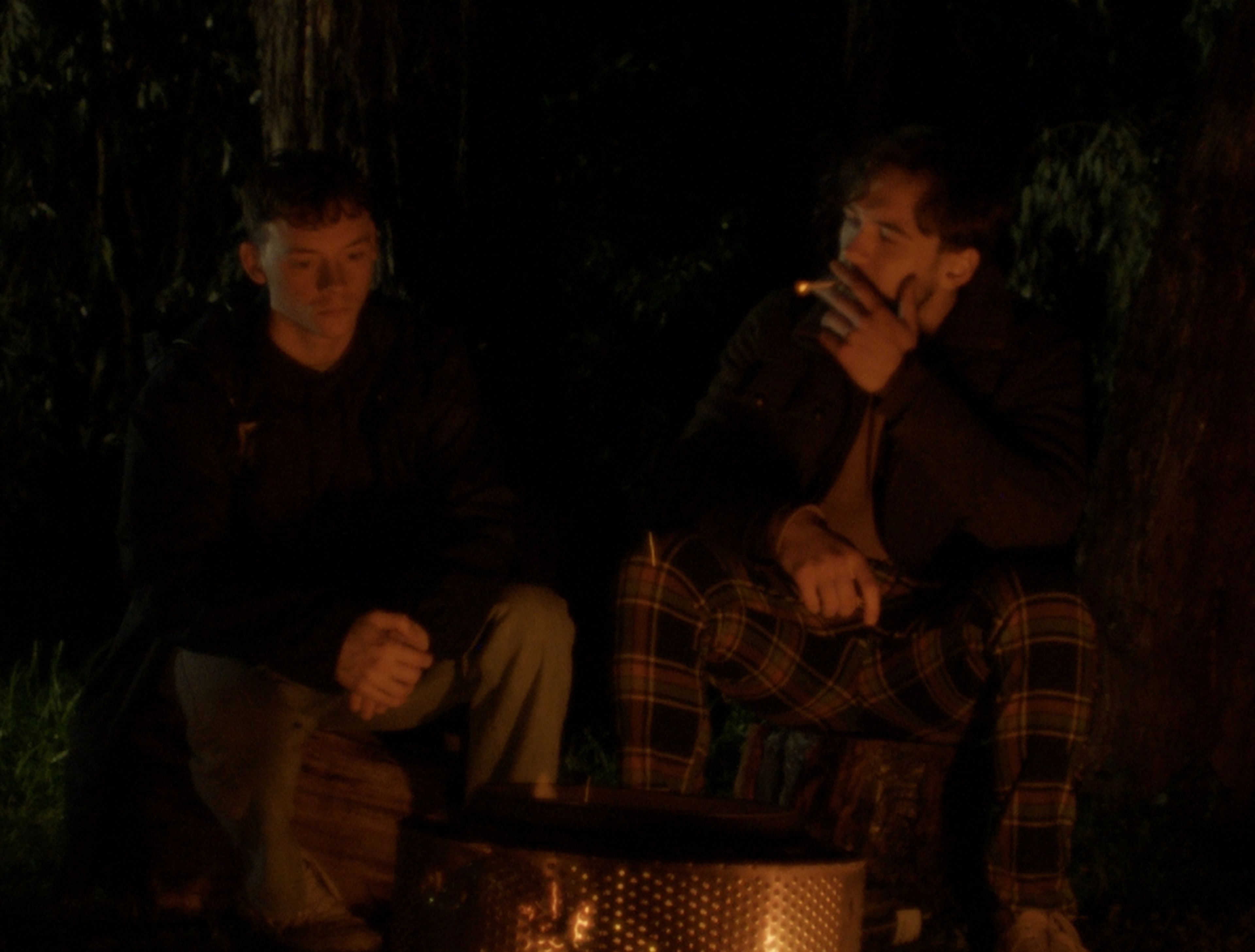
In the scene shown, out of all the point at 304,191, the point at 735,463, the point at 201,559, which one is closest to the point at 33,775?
the point at 201,559

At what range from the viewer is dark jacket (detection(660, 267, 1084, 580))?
336 centimetres

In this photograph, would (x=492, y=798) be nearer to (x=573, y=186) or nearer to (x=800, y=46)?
(x=573, y=186)

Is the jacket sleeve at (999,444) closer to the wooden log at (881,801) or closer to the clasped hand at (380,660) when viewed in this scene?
the wooden log at (881,801)

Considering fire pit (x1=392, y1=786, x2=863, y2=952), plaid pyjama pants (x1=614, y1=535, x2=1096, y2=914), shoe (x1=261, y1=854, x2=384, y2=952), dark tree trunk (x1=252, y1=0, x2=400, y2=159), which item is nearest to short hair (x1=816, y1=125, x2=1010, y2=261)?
plaid pyjama pants (x1=614, y1=535, x2=1096, y2=914)

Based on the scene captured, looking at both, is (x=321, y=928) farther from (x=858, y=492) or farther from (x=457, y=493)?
(x=858, y=492)

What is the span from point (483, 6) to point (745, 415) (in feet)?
5.33

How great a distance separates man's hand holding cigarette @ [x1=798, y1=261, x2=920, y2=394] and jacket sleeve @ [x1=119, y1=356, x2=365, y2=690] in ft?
3.92

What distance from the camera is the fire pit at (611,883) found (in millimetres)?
2299

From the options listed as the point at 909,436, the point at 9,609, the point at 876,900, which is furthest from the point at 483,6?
the point at 9,609

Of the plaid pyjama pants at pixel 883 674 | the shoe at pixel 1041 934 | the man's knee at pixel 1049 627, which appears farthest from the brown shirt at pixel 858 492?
the shoe at pixel 1041 934

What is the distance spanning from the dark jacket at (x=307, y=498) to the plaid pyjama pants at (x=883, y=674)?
457 millimetres

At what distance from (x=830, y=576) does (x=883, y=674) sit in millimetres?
471

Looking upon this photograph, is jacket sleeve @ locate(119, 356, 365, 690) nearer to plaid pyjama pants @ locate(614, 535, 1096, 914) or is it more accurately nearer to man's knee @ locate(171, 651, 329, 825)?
man's knee @ locate(171, 651, 329, 825)

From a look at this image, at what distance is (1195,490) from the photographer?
4.56 m
